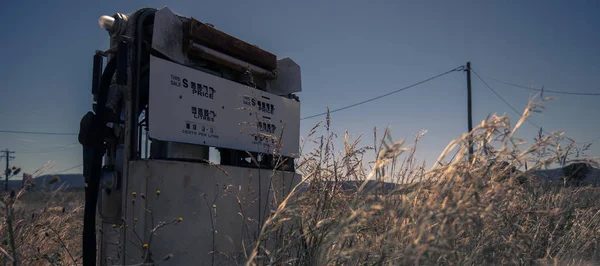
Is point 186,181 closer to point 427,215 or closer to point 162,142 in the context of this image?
point 162,142

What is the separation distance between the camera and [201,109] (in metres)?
4.15

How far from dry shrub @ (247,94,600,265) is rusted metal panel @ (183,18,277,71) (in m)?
1.64

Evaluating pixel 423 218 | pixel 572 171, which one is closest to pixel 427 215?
pixel 423 218

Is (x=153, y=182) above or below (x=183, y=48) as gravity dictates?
below

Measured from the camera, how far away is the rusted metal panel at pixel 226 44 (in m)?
4.15

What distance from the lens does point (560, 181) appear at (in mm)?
4383

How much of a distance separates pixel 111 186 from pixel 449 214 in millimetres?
2771

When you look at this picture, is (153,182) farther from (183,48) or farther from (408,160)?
(408,160)

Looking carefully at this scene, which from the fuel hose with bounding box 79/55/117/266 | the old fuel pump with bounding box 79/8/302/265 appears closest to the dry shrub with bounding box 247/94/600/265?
the old fuel pump with bounding box 79/8/302/265

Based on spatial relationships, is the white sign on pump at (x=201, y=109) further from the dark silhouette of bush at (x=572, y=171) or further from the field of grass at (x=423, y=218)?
the dark silhouette of bush at (x=572, y=171)

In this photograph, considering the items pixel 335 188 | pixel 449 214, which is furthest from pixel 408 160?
pixel 449 214

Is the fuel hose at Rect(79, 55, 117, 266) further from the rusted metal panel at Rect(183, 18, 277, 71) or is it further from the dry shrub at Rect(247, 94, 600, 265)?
the dry shrub at Rect(247, 94, 600, 265)

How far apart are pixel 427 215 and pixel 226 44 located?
3252mm

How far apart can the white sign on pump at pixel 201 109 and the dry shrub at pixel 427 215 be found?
79 centimetres
